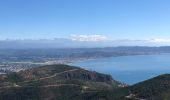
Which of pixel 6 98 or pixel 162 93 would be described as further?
pixel 6 98

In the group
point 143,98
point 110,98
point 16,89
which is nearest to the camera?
point 143,98

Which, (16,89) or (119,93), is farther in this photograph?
(16,89)

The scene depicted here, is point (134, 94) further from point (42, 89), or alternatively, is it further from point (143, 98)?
point (42, 89)

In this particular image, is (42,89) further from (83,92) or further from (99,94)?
(99,94)

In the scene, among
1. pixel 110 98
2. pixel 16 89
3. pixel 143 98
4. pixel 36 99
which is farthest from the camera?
pixel 16 89

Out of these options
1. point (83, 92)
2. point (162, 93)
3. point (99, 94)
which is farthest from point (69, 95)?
point (162, 93)

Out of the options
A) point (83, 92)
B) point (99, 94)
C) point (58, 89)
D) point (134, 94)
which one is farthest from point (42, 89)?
point (134, 94)

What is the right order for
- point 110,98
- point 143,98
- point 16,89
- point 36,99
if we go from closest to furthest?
point 143,98 < point 110,98 < point 36,99 < point 16,89

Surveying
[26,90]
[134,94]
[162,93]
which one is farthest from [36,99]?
[162,93]

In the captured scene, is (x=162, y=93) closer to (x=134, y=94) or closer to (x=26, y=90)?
(x=134, y=94)
